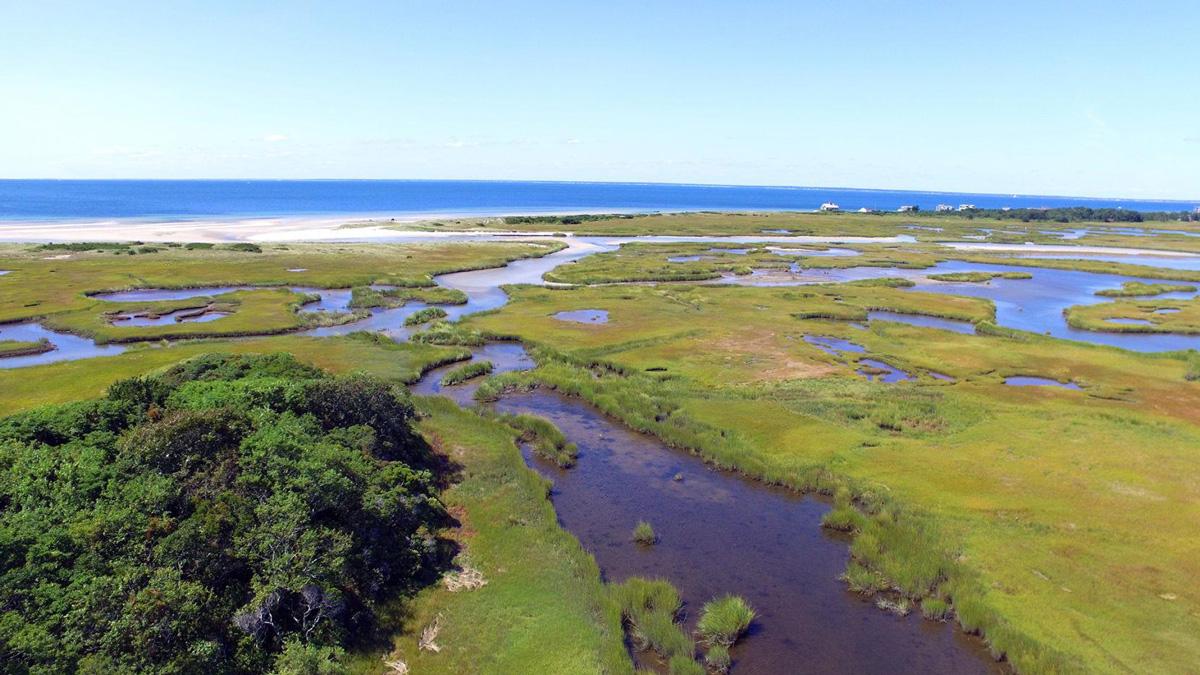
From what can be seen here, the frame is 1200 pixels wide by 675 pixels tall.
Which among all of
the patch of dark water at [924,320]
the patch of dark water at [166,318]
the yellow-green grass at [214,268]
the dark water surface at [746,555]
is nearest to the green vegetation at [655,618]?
the dark water surface at [746,555]

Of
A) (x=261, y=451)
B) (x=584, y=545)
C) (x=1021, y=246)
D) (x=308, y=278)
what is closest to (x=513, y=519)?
(x=584, y=545)

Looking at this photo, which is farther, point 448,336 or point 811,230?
point 811,230

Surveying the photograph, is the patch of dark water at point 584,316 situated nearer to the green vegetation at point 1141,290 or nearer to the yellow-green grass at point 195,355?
the yellow-green grass at point 195,355

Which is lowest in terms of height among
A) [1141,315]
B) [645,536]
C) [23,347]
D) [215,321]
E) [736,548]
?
[736,548]

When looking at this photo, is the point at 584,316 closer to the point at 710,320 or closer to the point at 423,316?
the point at 710,320

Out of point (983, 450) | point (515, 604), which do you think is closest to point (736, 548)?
point (515, 604)

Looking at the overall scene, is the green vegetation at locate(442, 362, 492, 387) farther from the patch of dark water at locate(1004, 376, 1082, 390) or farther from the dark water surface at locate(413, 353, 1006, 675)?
the patch of dark water at locate(1004, 376, 1082, 390)
